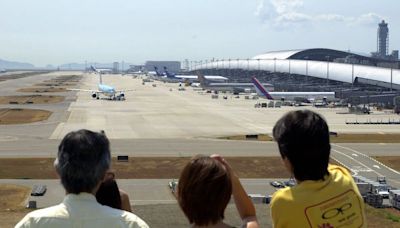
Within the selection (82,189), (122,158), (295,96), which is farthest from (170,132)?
(82,189)

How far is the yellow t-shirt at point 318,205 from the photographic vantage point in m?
5.13

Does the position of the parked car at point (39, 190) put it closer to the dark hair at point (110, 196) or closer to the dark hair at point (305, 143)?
the dark hair at point (110, 196)

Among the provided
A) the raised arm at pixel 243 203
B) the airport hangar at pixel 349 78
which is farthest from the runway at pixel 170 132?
the raised arm at pixel 243 203

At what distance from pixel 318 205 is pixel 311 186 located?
18 cm

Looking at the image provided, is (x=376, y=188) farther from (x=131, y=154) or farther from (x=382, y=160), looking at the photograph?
(x=131, y=154)

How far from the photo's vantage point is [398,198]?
3322 cm

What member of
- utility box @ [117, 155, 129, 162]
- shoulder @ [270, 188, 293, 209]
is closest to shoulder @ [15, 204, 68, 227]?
shoulder @ [270, 188, 293, 209]

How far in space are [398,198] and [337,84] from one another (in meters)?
132

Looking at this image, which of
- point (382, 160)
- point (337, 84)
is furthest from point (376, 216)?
point (337, 84)

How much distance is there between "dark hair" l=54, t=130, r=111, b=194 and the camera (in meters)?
5.14

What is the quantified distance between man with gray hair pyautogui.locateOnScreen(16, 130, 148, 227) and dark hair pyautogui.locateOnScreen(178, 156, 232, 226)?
18.4 inches

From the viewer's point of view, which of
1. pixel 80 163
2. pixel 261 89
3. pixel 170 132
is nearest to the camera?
pixel 80 163

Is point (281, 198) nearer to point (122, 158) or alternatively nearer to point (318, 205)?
point (318, 205)

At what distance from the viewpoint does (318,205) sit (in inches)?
203
